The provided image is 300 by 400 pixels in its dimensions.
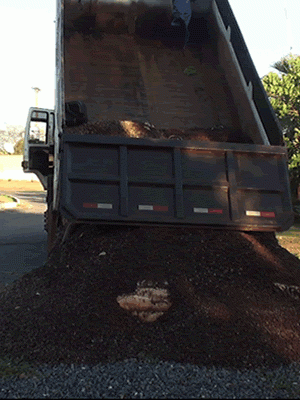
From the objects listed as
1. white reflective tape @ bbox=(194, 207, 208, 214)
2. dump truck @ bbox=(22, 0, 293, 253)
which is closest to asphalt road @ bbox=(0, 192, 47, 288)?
dump truck @ bbox=(22, 0, 293, 253)

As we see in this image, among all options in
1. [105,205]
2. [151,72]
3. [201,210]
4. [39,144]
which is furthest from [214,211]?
[39,144]

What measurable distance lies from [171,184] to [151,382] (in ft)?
7.31

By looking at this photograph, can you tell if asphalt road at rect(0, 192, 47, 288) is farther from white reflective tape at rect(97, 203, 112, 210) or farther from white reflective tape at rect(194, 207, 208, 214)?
white reflective tape at rect(194, 207, 208, 214)

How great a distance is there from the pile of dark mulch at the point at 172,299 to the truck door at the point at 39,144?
128 inches

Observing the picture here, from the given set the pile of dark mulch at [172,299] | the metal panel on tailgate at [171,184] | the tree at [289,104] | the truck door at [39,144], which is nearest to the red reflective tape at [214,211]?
the metal panel on tailgate at [171,184]

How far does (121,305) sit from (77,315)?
388 mm

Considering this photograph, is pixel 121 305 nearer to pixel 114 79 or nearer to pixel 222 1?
pixel 114 79

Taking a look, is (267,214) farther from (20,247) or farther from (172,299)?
(20,247)

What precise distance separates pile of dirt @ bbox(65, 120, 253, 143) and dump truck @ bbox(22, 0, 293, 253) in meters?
0.01

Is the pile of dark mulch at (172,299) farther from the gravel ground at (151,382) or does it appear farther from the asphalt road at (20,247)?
the asphalt road at (20,247)

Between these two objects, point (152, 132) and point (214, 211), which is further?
point (152, 132)

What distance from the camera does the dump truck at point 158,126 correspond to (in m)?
4.69

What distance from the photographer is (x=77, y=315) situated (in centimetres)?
385

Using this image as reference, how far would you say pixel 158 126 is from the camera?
656 centimetres
